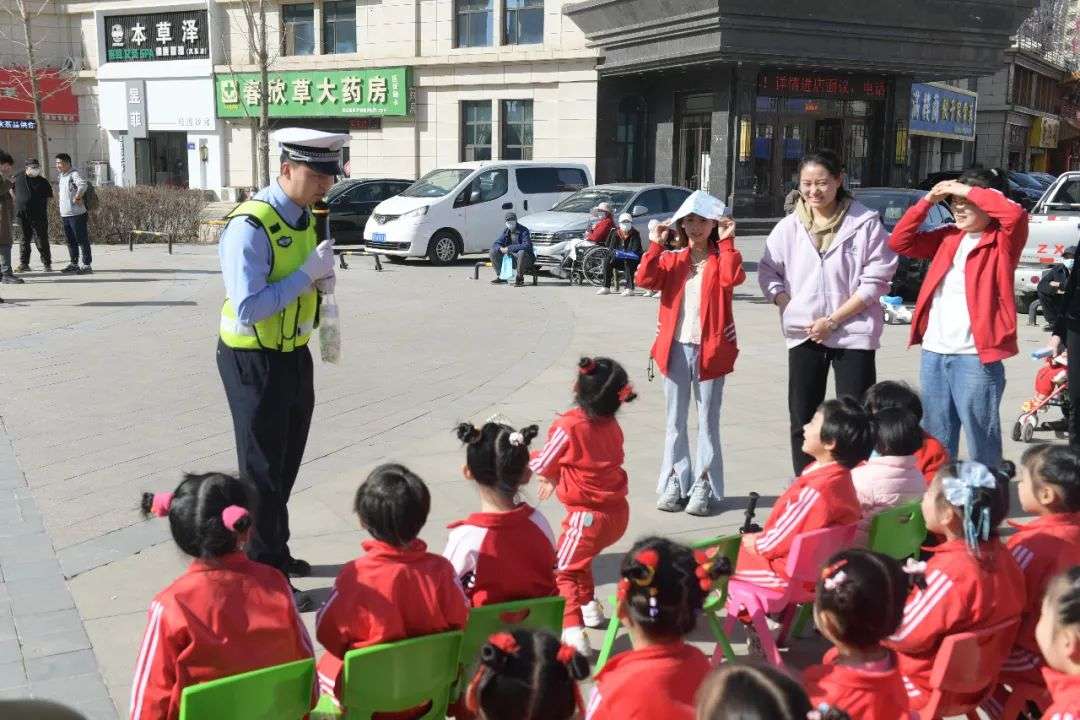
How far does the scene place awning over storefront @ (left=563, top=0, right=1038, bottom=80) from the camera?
23.6 metres

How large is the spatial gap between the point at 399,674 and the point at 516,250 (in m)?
13.0

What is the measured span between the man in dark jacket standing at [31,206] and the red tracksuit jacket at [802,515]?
14162 millimetres

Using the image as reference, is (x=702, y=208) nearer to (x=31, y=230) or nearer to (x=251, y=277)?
(x=251, y=277)

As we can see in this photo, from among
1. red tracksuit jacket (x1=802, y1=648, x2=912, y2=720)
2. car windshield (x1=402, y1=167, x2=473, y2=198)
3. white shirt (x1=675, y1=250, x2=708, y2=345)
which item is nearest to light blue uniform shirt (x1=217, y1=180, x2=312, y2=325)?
white shirt (x1=675, y1=250, x2=708, y2=345)

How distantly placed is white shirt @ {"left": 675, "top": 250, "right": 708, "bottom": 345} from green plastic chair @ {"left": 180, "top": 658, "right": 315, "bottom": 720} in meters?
3.47

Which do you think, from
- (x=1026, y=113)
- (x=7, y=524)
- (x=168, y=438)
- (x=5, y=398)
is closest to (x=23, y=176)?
(x=5, y=398)

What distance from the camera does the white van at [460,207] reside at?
1799cm

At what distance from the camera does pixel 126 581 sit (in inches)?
187

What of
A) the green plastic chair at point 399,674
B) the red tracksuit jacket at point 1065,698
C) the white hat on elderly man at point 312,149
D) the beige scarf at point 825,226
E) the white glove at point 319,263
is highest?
the white hat on elderly man at point 312,149

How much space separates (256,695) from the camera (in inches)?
98.5

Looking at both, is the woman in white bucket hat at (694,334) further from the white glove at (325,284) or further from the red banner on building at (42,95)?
the red banner on building at (42,95)

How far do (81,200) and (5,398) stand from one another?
8269mm

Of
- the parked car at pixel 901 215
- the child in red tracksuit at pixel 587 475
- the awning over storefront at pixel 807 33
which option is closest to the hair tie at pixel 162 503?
the child in red tracksuit at pixel 587 475

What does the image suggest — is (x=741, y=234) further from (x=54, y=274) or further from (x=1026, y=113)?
(x=1026, y=113)
